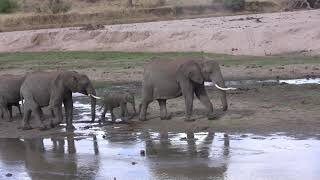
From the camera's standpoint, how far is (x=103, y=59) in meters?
36.2

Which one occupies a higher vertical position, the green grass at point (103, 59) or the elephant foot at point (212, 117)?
the elephant foot at point (212, 117)

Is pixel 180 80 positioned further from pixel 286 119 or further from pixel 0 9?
pixel 0 9

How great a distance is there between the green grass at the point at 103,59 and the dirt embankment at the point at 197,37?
6.67 ft

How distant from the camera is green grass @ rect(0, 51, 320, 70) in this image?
31.2 metres

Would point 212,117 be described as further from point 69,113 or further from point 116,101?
point 69,113

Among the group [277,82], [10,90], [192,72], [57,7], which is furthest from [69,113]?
[57,7]

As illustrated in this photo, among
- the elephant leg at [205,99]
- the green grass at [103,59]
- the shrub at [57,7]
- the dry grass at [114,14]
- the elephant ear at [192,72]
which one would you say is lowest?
the dry grass at [114,14]

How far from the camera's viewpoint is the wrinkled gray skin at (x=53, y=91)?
55.1 feet

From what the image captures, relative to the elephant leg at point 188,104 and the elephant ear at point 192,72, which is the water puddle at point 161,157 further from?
the elephant ear at point 192,72

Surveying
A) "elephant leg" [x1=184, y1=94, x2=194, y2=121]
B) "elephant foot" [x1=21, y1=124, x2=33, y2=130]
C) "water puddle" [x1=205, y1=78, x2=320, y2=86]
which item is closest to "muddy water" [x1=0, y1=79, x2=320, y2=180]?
"elephant foot" [x1=21, y1=124, x2=33, y2=130]

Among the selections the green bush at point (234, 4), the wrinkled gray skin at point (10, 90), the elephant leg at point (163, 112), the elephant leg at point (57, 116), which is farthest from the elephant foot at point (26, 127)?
the green bush at point (234, 4)

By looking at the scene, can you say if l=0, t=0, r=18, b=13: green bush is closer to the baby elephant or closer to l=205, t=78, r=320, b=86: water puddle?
l=205, t=78, r=320, b=86: water puddle

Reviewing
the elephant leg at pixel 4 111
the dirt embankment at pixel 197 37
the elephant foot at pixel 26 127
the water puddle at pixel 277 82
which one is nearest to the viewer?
the elephant foot at pixel 26 127

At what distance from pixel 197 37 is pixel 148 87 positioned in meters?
22.6
